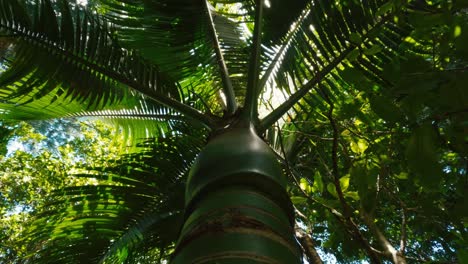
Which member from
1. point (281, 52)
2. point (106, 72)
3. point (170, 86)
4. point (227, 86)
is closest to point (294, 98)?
point (227, 86)

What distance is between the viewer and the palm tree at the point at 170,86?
80.0 inches

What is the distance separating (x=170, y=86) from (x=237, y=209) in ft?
5.90

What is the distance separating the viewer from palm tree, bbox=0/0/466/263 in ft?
6.67

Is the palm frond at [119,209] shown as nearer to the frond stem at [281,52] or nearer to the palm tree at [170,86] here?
the palm tree at [170,86]

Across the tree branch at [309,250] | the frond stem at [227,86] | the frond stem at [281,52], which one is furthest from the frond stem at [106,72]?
the tree branch at [309,250]

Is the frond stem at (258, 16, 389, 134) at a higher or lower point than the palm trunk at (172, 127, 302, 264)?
higher

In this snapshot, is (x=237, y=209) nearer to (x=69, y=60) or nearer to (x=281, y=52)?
(x=69, y=60)

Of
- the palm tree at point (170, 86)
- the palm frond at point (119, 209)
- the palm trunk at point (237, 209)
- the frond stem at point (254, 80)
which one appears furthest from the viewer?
the palm frond at point (119, 209)

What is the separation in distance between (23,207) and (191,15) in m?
10.4

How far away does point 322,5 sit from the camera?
273cm

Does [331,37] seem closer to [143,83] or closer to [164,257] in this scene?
[143,83]

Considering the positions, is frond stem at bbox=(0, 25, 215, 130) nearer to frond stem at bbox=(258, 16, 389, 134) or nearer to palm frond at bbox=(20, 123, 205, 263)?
frond stem at bbox=(258, 16, 389, 134)

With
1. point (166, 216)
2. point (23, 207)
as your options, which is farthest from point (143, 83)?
point (23, 207)

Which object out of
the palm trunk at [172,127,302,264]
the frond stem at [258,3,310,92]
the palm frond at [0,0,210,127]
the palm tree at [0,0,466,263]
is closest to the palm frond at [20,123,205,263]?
the palm tree at [0,0,466,263]
